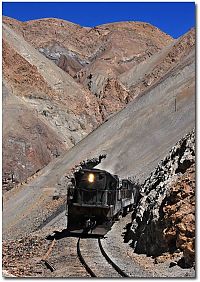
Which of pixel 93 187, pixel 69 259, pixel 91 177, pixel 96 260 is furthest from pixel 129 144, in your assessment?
pixel 96 260

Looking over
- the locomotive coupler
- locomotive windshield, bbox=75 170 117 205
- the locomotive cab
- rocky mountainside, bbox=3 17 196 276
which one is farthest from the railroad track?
locomotive windshield, bbox=75 170 117 205

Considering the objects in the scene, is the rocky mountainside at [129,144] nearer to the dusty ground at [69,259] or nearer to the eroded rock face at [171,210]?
the dusty ground at [69,259]

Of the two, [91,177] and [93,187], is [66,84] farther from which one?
[93,187]

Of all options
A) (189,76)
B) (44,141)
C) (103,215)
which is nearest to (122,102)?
(44,141)

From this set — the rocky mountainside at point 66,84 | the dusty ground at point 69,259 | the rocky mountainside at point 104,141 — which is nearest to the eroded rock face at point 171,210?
the rocky mountainside at point 104,141

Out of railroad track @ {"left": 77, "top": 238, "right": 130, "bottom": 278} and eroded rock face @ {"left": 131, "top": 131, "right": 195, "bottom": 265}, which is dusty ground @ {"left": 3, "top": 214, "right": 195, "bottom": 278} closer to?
railroad track @ {"left": 77, "top": 238, "right": 130, "bottom": 278}

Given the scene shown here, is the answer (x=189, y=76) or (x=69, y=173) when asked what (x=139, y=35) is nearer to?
(x=189, y=76)
